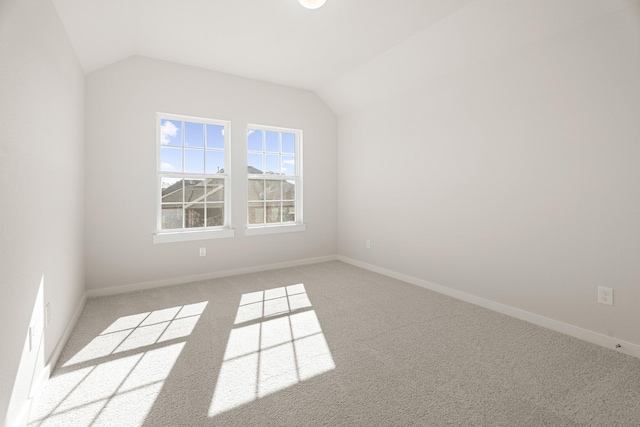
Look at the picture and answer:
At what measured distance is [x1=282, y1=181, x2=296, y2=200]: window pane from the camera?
189 inches

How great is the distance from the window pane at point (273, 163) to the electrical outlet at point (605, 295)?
384cm

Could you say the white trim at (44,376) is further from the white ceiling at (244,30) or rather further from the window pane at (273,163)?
the window pane at (273,163)

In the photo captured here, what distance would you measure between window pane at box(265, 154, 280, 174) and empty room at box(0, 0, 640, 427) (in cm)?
3

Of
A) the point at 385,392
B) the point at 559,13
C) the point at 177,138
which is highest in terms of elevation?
the point at 559,13

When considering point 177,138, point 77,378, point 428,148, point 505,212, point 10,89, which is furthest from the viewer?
point 177,138

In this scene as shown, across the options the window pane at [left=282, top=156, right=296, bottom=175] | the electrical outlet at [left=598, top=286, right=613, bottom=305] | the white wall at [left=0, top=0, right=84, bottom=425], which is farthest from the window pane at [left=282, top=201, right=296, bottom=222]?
the electrical outlet at [left=598, top=286, right=613, bottom=305]

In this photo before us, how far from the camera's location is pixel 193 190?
404 centimetres

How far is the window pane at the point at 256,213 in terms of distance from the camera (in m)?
4.46

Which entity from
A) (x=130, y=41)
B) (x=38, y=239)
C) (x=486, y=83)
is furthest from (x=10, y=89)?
(x=486, y=83)

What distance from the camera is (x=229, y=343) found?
233 centimetres

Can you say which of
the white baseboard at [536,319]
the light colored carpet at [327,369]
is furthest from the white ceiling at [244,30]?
the white baseboard at [536,319]

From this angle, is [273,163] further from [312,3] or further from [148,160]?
[312,3]

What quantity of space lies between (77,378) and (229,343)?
912mm

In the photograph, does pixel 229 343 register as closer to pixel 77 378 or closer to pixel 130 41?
pixel 77 378
